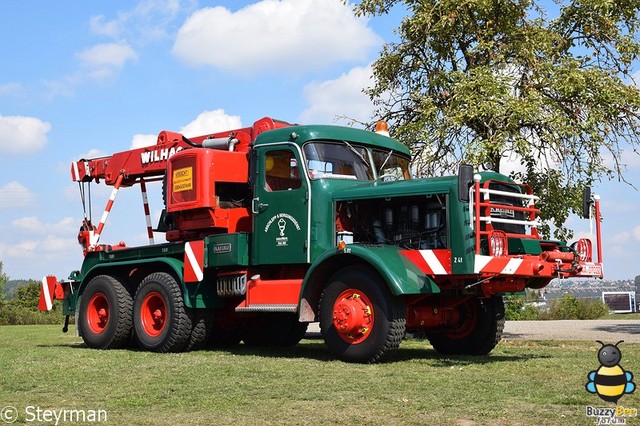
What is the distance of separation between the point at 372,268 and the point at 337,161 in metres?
1.93

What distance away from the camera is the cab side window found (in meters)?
11.8

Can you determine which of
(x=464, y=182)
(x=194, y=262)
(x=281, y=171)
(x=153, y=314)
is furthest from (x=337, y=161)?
(x=153, y=314)

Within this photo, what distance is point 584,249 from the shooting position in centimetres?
1120

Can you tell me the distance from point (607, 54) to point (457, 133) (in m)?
3.80

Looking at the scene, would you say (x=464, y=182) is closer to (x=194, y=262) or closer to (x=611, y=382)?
(x=611, y=382)

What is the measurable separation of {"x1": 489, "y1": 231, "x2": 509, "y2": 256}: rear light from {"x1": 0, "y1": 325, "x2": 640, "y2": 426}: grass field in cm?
129

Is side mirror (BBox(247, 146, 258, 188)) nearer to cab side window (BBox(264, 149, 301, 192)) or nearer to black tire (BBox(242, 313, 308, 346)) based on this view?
cab side window (BBox(264, 149, 301, 192))

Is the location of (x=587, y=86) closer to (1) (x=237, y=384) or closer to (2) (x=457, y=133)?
(2) (x=457, y=133)

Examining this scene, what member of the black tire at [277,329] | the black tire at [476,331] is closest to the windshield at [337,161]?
the black tire at [476,331]

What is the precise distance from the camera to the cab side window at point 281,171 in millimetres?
11844

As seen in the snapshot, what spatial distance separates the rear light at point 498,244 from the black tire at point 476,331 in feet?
5.50

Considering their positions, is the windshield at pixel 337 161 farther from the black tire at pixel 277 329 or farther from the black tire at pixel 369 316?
the black tire at pixel 277 329

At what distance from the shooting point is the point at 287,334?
14281mm

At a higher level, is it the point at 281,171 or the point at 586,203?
the point at 281,171
